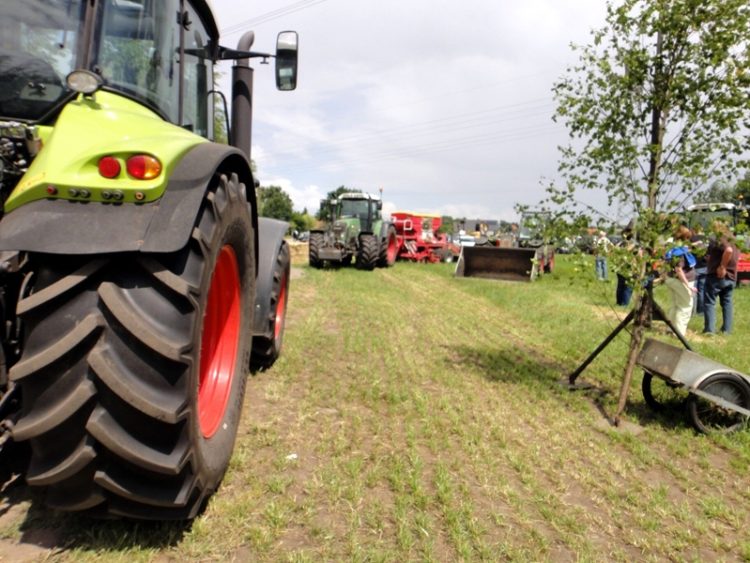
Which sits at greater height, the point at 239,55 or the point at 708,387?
the point at 239,55

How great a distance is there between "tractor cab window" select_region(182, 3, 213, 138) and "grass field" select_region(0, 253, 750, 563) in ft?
6.28

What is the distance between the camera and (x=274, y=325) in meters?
4.32

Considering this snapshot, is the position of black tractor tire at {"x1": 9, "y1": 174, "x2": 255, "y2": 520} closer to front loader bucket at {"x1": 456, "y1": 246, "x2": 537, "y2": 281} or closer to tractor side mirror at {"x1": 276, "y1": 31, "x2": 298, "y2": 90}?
tractor side mirror at {"x1": 276, "y1": 31, "x2": 298, "y2": 90}

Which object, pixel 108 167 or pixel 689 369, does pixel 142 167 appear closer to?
pixel 108 167

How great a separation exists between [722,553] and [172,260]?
2.63m

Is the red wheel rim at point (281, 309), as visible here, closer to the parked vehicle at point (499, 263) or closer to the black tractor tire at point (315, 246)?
the black tractor tire at point (315, 246)

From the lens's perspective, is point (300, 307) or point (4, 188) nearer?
point (4, 188)

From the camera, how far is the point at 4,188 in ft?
6.64

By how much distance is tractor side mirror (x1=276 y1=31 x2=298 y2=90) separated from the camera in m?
3.71

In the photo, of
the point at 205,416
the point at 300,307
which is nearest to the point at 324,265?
the point at 300,307

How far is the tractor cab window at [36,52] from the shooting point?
2.20 meters

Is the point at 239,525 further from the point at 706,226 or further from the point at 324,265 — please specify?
the point at 324,265

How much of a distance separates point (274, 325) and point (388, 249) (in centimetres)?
1434

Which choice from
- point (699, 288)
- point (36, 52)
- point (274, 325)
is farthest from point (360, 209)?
point (36, 52)
